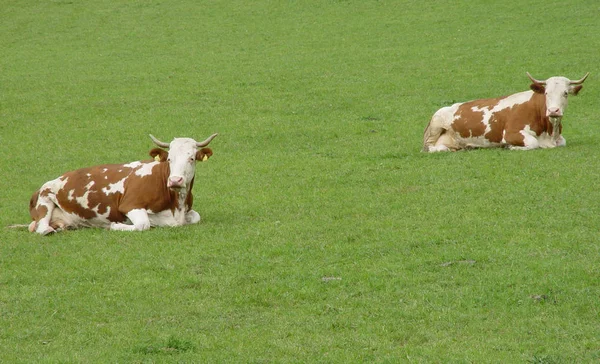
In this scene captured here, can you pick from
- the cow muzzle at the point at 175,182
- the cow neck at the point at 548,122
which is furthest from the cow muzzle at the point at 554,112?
the cow muzzle at the point at 175,182

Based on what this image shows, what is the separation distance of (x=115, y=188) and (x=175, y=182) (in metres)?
1.52

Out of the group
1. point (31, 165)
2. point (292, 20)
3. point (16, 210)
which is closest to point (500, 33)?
point (292, 20)

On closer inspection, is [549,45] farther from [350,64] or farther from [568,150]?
[568,150]

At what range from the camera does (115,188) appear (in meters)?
16.4

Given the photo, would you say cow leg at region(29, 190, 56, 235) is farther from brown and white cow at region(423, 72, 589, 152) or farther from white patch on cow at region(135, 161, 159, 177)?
brown and white cow at region(423, 72, 589, 152)

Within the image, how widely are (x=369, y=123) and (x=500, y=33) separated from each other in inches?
629

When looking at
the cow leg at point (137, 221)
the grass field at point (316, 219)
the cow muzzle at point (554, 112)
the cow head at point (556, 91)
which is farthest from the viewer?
the cow head at point (556, 91)

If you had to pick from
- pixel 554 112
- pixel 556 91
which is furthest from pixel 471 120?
pixel 554 112

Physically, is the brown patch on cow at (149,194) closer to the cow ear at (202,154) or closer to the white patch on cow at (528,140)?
the cow ear at (202,154)

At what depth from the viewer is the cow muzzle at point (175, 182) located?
1540 cm

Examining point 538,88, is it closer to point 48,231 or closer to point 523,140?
point 523,140

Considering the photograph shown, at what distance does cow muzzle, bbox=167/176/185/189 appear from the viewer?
15398 millimetres

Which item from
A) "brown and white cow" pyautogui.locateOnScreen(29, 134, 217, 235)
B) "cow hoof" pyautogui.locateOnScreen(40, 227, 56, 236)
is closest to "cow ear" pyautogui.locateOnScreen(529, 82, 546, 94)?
"brown and white cow" pyautogui.locateOnScreen(29, 134, 217, 235)

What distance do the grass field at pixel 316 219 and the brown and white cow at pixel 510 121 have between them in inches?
20.9
